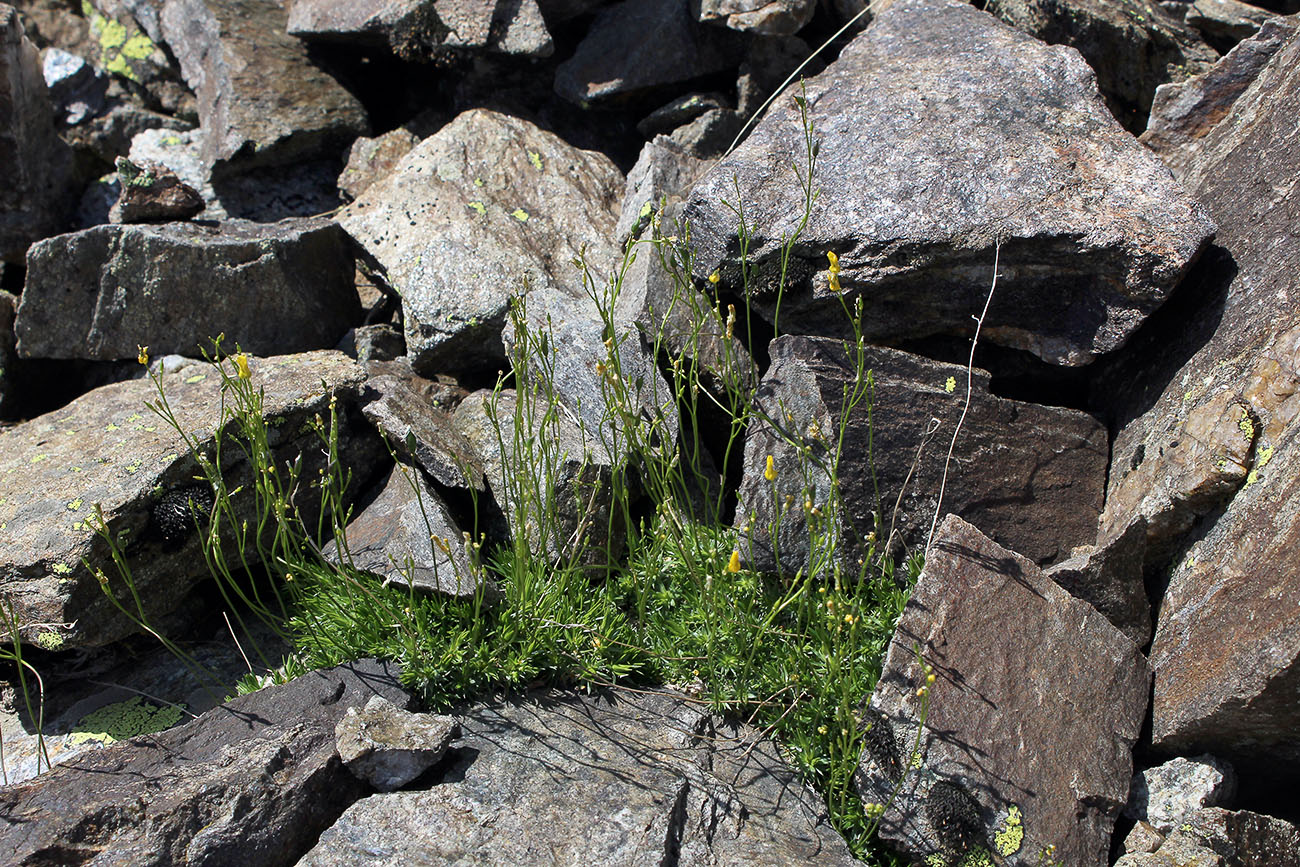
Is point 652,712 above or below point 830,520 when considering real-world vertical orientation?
below

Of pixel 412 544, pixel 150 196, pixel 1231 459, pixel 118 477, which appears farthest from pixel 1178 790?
pixel 150 196

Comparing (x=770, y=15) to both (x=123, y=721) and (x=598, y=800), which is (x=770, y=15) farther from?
(x=123, y=721)

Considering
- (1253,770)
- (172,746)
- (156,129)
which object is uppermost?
(156,129)

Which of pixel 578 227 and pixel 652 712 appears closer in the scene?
pixel 652 712

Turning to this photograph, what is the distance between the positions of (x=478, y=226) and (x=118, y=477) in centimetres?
230

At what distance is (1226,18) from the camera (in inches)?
249

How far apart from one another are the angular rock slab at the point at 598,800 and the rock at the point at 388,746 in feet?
0.34

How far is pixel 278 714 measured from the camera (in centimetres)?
382

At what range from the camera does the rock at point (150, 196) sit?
6.03 m

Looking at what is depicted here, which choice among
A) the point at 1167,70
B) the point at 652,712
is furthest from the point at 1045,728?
the point at 1167,70

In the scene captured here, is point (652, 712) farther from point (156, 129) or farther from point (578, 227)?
point (156, 129)

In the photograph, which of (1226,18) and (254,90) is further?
(254,90)

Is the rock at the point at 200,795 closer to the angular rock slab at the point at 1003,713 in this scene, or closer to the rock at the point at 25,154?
the angular rock slab at the point at 1003,713

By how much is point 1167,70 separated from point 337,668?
18.9 feet
